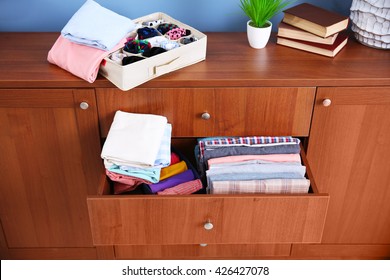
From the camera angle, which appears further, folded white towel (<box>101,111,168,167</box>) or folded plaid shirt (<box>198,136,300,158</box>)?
folded plaid shirt (<box>198,136,300,158</box>)

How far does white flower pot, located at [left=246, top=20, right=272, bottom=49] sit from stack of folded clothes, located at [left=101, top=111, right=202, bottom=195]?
0.38 meters

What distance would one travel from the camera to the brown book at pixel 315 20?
137 cm

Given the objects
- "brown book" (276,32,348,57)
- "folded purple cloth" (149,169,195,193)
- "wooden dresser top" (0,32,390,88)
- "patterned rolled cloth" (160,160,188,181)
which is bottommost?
"folded purple cloth" (149,169,195,193)

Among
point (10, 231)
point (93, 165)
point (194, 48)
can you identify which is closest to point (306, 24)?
point (194, 48)

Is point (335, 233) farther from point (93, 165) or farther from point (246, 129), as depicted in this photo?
point (93, 165)

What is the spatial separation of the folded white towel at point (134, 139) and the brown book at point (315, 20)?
0.51 m

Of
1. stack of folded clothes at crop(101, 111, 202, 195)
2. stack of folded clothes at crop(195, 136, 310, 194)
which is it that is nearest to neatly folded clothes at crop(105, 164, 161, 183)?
stack of folded clothes at crop(101, 111, 202, 195)

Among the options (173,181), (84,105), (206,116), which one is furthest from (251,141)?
(84,105)

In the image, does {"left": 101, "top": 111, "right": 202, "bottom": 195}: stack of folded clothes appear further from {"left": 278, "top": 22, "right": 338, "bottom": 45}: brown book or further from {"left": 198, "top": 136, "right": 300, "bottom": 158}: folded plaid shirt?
{"left": 278, "top": 22, "right": 338, "bottom": 45}: brown book

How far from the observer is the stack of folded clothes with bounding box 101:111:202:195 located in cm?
120

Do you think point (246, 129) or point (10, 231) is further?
point (10, 231)

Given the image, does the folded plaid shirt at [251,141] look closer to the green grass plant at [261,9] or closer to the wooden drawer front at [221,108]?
the wooden drawer front at [221,108]

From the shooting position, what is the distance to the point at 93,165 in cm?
145
